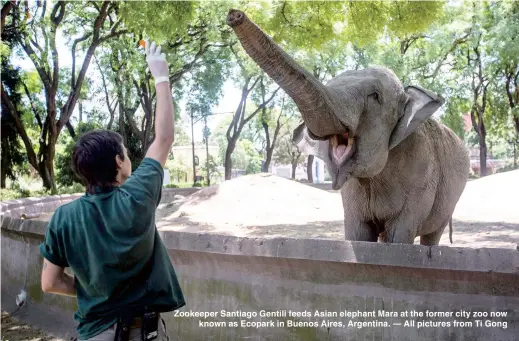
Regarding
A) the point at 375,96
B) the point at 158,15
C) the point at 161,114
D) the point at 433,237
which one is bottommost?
the point at 433,237

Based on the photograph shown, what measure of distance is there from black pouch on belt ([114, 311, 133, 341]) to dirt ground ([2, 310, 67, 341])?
393cm

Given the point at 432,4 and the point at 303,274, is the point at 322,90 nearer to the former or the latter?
the point at 303,274

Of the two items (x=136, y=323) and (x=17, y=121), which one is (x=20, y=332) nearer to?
(x=136, y=323)

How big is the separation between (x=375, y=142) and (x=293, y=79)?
932 mm

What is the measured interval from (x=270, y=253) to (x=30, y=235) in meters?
3.75

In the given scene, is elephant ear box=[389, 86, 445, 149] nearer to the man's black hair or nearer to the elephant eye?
the elephant eye

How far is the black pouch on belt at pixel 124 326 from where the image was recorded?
7.34 feet

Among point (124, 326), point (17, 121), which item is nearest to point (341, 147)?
point (124, 326)

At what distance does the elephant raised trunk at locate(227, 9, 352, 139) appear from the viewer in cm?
289

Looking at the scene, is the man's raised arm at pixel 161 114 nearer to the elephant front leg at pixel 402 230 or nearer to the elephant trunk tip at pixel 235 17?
the elephant trunk tip at pixel 235 17

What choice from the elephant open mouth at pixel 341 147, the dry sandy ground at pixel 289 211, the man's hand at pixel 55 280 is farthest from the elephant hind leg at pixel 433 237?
the man's hand at pixel 55 280

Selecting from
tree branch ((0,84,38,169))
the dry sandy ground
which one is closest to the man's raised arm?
the dry sandy ground

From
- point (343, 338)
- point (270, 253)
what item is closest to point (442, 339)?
point (343, 338)

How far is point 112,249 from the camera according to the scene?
7.25 feet
